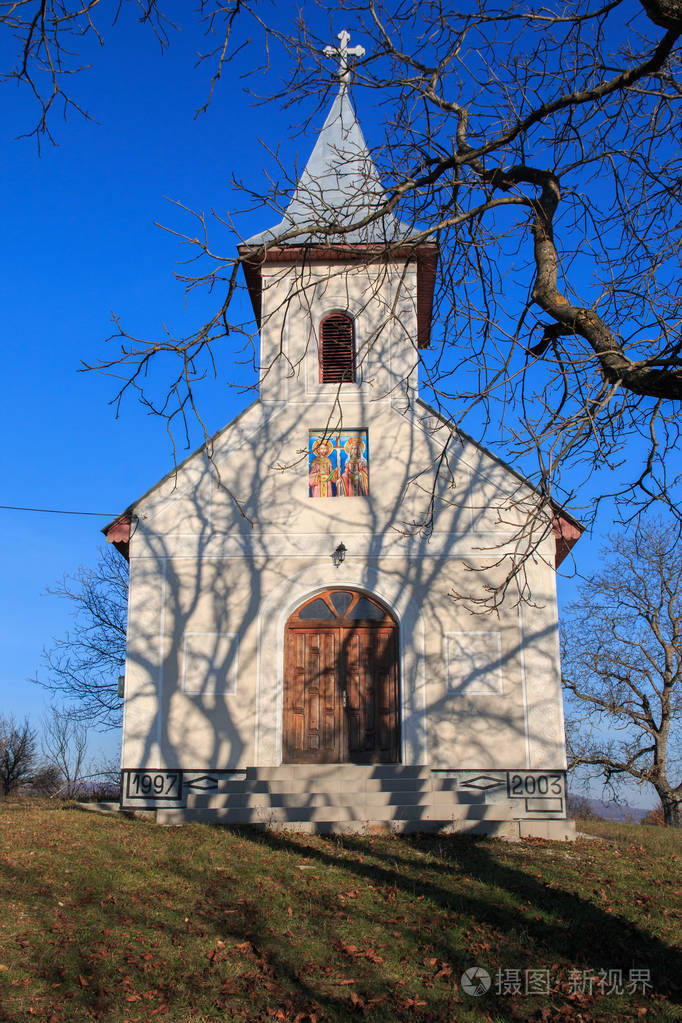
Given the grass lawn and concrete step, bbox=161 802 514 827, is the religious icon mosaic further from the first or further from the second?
the grass lawn

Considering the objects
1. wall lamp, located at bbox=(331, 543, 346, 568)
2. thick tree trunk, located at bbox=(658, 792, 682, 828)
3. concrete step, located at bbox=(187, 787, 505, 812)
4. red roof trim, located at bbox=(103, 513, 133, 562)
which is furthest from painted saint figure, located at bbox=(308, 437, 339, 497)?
thick tree trunk, located at bbox=(658, 792, 682, 828)

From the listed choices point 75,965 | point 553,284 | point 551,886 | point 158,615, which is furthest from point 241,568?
point 553,284

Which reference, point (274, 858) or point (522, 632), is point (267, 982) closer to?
point (274, 858)

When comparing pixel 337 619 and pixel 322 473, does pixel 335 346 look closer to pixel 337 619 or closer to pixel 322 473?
pixel 322 473

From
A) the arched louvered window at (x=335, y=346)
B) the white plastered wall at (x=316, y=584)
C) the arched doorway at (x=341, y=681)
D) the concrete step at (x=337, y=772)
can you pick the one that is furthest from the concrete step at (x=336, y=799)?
the arched louvered window at (x=335, y=346)

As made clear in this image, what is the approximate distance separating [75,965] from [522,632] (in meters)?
8.53

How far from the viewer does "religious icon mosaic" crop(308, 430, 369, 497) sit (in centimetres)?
1455

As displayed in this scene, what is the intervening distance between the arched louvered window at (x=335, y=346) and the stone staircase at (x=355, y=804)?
6488 millimetres

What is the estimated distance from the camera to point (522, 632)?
44.8 feet

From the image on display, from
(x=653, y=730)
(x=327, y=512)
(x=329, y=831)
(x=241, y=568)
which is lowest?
(x=329, y=831)

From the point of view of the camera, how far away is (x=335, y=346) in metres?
15.9

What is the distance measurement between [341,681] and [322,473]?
336 cm

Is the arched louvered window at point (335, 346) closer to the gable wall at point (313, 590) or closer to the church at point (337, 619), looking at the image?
the church at point (337, 619)

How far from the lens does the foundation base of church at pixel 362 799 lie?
1156cm
